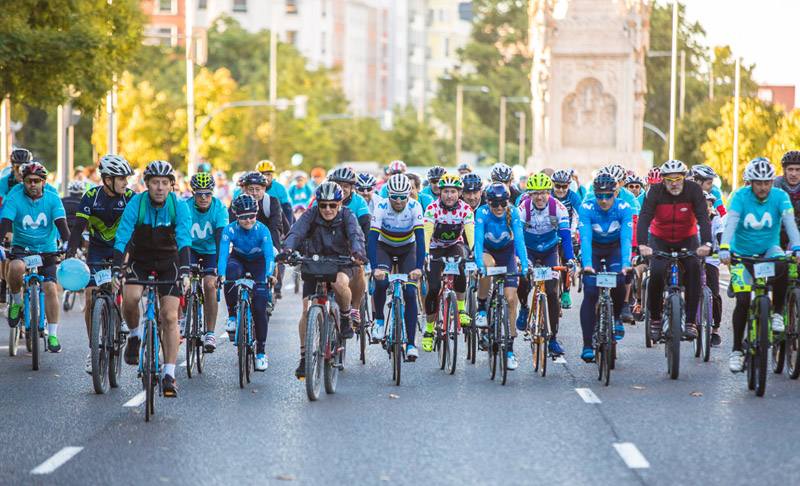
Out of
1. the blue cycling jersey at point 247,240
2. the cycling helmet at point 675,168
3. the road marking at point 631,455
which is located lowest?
the road marking at point 631,455

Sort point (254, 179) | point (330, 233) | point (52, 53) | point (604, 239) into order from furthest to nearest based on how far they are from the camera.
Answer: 1. point (52, 53)
2. point (254, 179)
3. point (604, 239)
4. point (330, 233)

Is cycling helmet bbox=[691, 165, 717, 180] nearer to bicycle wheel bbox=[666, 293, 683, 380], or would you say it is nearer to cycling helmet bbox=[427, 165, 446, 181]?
cycling helmet bbox=[427, 165, 446, 181]

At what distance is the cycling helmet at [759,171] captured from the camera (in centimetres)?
1157

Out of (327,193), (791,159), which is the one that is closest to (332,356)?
(327,193)

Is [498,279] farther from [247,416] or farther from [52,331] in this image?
[52,331]

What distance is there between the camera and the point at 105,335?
11.0 meters

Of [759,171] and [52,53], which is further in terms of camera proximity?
[52,53]

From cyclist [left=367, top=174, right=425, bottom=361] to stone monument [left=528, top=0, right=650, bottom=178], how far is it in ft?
104

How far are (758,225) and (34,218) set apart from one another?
255 inches

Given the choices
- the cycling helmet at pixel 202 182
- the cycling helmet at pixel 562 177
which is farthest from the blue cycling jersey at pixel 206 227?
the cycling helmet at pixel 562 177

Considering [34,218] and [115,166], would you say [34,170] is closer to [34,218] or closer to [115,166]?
[34,218]

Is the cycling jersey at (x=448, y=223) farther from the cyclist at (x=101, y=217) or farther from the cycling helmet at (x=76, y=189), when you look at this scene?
the cycling helmet at (x=76, y=189)

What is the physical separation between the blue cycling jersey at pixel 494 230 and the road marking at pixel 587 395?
60.0 inches

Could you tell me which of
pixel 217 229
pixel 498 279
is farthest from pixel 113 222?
pixel 498 279
